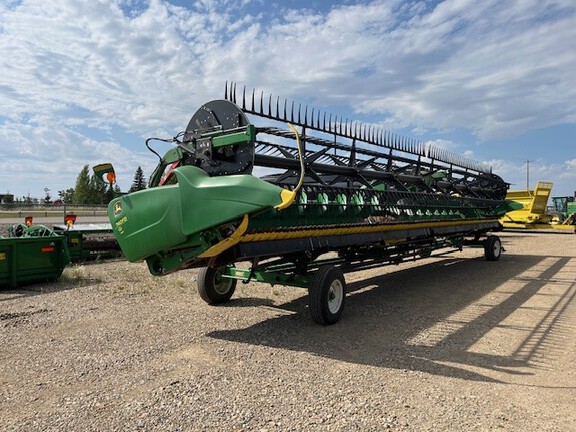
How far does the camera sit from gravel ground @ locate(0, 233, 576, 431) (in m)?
3.50

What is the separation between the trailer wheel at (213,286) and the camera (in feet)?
22.6

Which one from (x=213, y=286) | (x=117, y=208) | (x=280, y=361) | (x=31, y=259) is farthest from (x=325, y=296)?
(x=31, y=259)

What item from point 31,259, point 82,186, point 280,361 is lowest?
point 280,361

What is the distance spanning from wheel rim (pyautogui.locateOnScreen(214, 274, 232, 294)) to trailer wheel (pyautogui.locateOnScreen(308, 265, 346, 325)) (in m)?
1.74

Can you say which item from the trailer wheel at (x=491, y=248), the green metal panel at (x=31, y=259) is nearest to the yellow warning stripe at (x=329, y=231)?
the trailer wheel at (x=491, y=248)

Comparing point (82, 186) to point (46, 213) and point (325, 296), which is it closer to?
point (46, 213)

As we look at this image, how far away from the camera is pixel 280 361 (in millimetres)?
4719

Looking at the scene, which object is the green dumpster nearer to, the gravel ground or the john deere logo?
the gravel ground

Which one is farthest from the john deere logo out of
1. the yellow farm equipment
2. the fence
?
the fence

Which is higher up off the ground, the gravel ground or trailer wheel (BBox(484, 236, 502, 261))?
trailer wheel (BBox(484, 236, 502, 261))

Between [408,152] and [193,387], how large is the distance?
763 cm

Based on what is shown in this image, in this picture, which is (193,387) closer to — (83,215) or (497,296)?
(497,296)

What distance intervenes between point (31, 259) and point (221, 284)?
3944 millimetres

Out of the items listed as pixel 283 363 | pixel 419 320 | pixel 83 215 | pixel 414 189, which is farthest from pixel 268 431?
pixel 83 215
